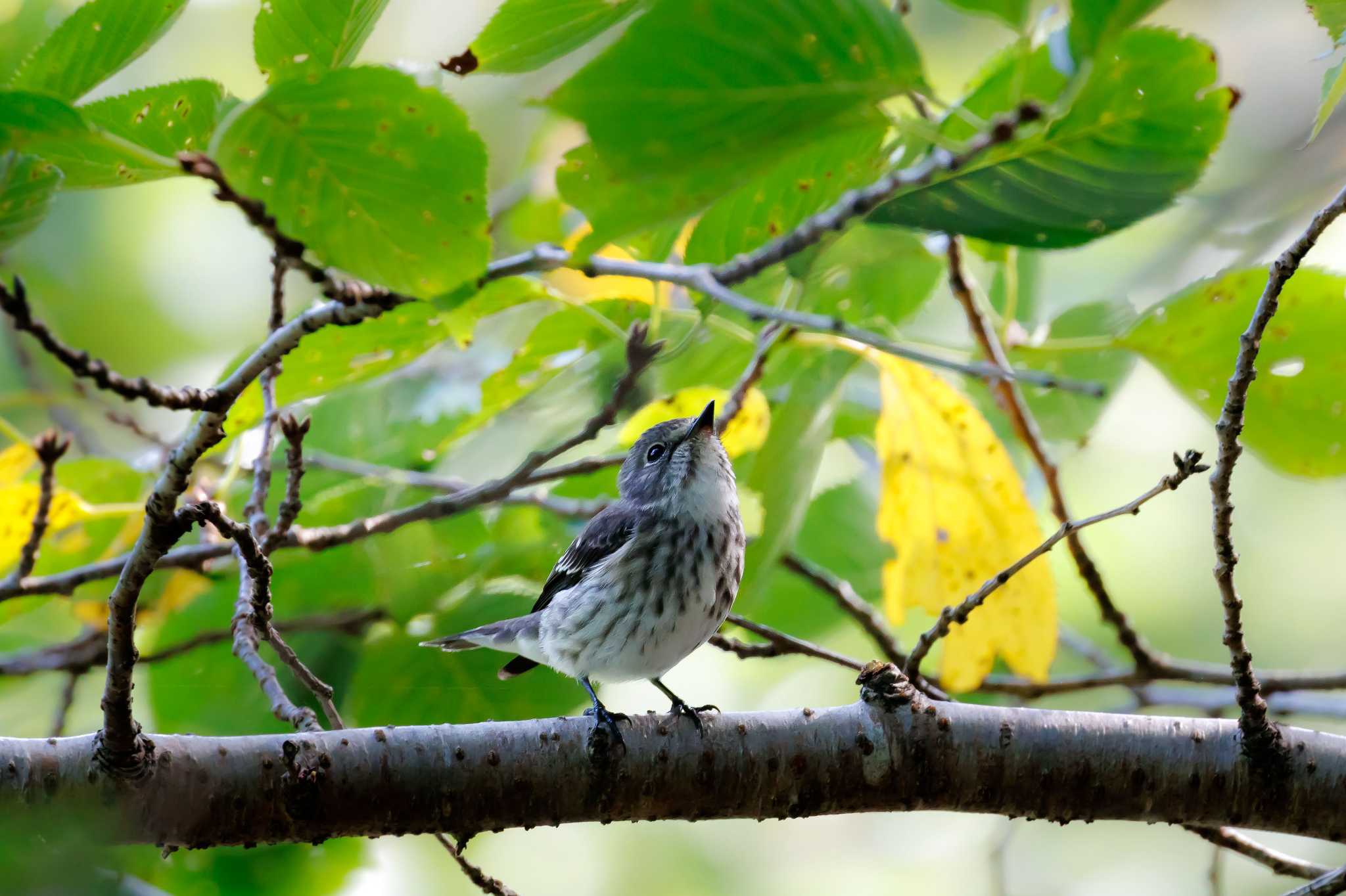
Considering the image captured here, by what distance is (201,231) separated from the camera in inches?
279

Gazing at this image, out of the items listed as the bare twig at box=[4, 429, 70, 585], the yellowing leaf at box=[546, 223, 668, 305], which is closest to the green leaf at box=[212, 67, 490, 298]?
the yellowing leaf at box=[546, 223, 668, 305]

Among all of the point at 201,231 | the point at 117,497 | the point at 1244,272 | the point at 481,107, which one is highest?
the point at 481,107

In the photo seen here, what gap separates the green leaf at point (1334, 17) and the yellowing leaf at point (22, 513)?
9.56ft

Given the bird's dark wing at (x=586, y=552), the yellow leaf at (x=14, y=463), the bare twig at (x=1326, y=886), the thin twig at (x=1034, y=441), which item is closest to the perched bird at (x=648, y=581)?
the bird's dark wing at (x=586, y=552)

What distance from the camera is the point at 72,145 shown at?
1.87 m

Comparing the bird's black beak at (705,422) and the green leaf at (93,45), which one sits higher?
the green leaf at (93,45)

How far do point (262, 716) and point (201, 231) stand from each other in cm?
494

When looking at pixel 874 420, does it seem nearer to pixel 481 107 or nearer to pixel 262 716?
pixel 262 716

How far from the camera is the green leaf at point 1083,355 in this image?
2.93 meters

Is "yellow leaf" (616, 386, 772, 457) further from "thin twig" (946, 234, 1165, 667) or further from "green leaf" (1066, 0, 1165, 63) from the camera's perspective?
"green leaf" (1066, 0, 1165, 63)

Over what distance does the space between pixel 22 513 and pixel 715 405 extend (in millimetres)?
1821

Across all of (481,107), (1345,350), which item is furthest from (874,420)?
(481,107)

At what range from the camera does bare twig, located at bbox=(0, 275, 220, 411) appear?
6.61 ft

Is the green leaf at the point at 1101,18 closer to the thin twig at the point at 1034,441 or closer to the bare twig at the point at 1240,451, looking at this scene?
the bare twig at the point at 1240,451
